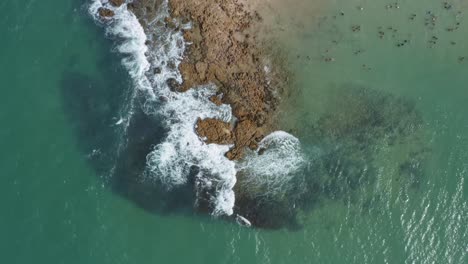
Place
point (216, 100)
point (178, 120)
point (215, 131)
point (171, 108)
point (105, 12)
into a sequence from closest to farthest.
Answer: point (215, 131), point (216, 100), point (178, 120), point (171, 108), point (105, 12)

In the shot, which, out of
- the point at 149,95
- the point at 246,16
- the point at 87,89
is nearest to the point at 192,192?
the point at 149,95

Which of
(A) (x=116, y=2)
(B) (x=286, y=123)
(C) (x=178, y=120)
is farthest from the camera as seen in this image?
(A) (x=116, y=2)

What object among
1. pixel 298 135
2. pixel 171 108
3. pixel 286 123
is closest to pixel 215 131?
pixel 171 108

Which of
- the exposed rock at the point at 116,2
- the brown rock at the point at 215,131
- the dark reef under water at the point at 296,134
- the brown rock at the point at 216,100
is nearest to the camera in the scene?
the dark reef under water at the point at 296,134

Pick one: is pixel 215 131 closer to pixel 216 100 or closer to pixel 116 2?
pixel 216 100

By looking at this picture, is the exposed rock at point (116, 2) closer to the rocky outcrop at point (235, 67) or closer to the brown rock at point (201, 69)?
the rocky outcrop at point (235, 67)

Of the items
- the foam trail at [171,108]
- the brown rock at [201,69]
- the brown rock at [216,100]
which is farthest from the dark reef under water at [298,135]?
the brown rock at [201,69]

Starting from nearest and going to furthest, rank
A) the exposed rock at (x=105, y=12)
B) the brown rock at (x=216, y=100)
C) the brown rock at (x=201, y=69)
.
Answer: the brown rock at (x=216, y=100) < the brown rock at (x=201, y=69) < the exposed rock at (x=105, y=12)
